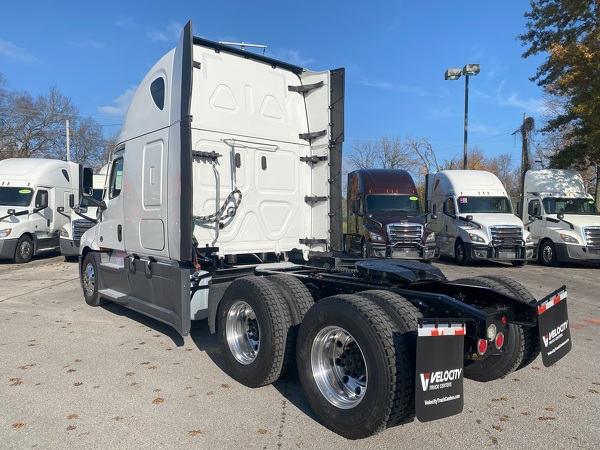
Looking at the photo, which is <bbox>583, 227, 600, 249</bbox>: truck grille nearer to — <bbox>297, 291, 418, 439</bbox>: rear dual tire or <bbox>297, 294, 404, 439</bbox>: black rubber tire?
<bbox>297, 291, 418, 439</bbox>: rear dual tire

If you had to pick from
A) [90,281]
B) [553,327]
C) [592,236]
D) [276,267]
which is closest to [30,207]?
[90,281]

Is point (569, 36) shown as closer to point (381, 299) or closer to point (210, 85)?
point (210, 85)

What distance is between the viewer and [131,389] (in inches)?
181

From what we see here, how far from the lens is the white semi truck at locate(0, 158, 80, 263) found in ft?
48.3

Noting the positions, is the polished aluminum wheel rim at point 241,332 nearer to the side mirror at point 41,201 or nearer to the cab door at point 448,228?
the cab door at point 448,228

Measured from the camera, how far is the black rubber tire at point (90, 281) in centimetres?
791

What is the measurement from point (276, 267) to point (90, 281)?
4263 millimetres

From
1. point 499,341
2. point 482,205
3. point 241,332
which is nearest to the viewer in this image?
point 499,341

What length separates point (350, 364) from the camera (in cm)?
368

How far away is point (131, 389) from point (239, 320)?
124 centimetres

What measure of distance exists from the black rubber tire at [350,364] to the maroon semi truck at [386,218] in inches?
393

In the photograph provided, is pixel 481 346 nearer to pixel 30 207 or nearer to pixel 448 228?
pixel 448 228

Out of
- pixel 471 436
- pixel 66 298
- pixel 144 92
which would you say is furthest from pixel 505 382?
pixel 66 298

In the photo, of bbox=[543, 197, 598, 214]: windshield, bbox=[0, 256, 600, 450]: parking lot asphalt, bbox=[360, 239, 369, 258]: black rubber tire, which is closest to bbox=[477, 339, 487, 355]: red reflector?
bbox=[0, 256, 600, 450]: parking lot asphalt
